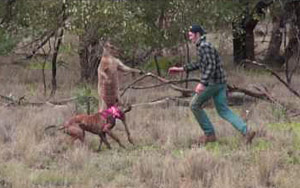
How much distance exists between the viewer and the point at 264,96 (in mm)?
12836

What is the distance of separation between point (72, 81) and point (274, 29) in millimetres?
8245

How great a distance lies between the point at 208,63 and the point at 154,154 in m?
1.55

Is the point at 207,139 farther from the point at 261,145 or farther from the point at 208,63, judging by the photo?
the point at 208,63

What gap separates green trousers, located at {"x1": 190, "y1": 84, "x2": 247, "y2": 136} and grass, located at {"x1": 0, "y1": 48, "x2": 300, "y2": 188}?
26 cm

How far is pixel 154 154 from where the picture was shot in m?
9.13

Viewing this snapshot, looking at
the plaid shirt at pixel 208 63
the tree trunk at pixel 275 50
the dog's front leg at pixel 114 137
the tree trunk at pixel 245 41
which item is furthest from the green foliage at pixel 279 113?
the tree trunk at pixel 275 50

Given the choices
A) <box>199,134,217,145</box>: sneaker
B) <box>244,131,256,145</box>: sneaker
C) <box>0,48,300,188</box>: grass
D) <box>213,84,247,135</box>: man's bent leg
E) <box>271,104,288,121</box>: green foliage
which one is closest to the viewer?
<box>0,48,300,188</box>: grass

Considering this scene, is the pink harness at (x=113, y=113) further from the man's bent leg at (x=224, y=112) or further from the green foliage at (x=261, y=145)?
the green foliage at (x=261, y=145)

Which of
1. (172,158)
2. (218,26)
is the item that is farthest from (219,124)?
(218,26)

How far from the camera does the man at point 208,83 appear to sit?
31.7 feet

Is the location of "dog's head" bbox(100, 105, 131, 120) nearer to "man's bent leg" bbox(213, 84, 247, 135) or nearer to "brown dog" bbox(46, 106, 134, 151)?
"brown dog" bbox(46, 106, 134, 151)

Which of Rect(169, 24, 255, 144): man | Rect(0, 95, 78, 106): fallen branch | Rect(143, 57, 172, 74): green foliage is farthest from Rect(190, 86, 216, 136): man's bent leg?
Rect(143, 57, 172, 74): green foliage

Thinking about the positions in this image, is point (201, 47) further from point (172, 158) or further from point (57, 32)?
point (57, 32)

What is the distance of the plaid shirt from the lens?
9.63 meters
